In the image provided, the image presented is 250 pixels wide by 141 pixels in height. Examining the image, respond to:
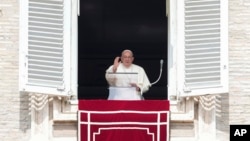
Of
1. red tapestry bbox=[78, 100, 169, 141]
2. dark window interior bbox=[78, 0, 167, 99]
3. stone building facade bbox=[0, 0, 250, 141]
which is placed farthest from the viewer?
dark window interior bbox=[78, 0, 167, 99]

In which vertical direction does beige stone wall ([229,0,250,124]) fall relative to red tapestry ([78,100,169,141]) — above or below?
above

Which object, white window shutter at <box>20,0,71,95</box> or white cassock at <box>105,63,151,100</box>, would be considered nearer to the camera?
white window shutter at <box>20,0,71,95</box>

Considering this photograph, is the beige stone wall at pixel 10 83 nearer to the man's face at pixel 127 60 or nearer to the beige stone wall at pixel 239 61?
the man's face at pixel 127 60

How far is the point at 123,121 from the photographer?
1584 centimetres

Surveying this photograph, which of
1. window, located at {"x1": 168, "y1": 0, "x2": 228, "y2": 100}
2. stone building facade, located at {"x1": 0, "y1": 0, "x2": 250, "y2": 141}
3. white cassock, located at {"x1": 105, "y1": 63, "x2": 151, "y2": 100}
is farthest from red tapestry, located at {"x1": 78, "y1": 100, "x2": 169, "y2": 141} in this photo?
window, located at {"x1": 168, "y1": 0, "x2": 228, "y2": 100}

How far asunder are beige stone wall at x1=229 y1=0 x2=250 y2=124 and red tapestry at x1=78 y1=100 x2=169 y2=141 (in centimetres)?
87

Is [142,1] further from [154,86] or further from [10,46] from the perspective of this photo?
[10,46]

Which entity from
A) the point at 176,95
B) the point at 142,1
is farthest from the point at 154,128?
the point at 142,1

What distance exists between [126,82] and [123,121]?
0.61 meters

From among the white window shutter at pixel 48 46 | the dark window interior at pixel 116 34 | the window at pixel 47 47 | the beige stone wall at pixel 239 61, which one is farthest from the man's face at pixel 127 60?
the dark window interior at pixel 116 34

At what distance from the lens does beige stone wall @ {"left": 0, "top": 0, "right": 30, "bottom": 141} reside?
630 inches

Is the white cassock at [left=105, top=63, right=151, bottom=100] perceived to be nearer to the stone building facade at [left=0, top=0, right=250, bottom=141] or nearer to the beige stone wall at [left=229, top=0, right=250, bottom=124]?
the stone building facade at [left=0, top=0, right=250, bottom=141]

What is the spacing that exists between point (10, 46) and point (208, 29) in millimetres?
2362

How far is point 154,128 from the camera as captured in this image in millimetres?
15859
